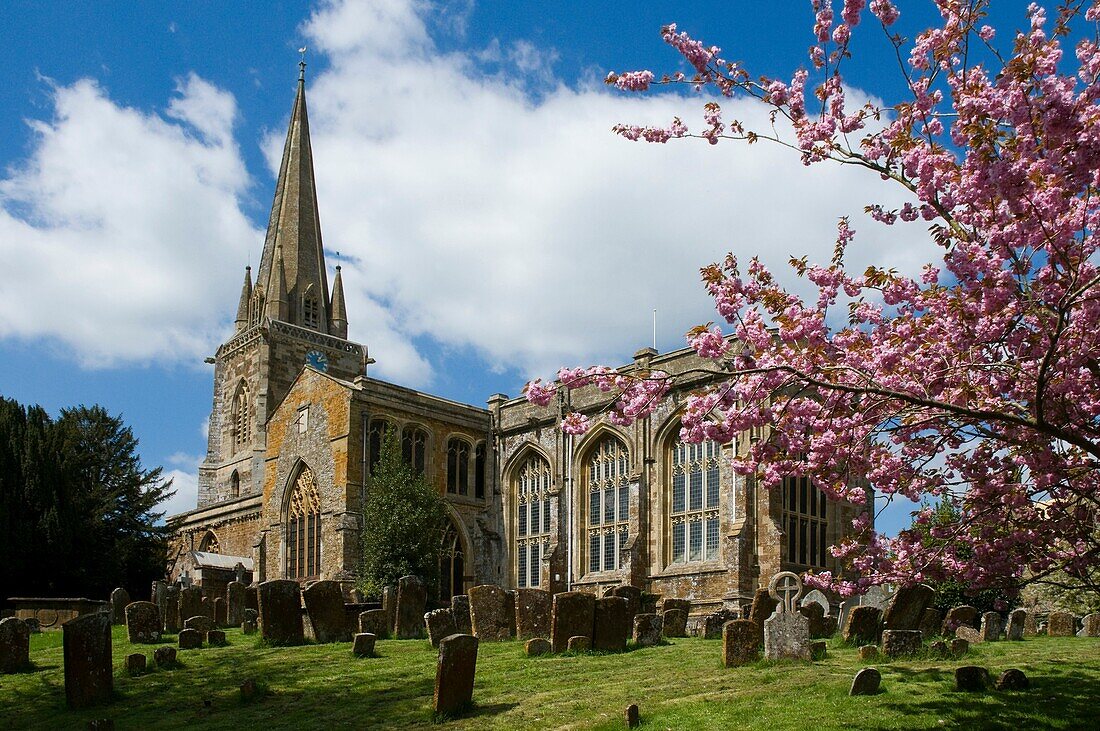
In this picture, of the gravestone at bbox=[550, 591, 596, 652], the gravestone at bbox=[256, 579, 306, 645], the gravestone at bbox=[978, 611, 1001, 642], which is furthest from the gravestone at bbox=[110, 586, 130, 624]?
the gravestone at bbox=[978, 611, 1001, 642]

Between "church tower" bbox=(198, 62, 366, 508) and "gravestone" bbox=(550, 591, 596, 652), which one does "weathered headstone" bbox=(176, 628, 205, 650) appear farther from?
"church tower" bbox=(198, 62, 366, 508)

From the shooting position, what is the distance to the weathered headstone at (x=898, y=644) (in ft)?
48.7

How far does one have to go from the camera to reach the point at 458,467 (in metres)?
36.9

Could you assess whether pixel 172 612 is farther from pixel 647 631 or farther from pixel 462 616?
pixel 647 631

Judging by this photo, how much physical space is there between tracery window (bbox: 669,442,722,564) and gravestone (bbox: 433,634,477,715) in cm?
1834

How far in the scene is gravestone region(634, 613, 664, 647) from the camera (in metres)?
18.3

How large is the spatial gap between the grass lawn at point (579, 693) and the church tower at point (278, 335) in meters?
37.8

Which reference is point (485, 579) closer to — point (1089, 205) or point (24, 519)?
point (24, 519)

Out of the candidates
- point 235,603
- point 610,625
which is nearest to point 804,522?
point 610,625

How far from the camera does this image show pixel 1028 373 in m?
9.57

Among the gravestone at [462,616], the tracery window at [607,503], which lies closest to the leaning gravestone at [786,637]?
the gravestone at [462,616]

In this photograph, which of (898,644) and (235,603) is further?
(235,603)

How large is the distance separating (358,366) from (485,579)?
27461 mm

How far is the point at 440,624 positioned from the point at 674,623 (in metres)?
4.44
